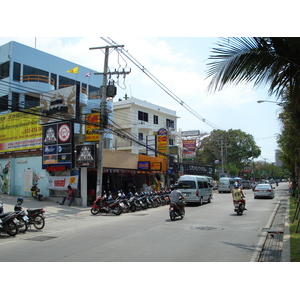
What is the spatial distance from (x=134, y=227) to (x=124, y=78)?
11.3 metres

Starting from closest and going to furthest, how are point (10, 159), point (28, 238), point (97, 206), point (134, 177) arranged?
point (28, 238), point (97, 206), point (10, 159), point (134, 177)

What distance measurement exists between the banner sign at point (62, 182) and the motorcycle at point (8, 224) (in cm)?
1032

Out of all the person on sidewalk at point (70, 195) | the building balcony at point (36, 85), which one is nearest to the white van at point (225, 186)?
the building balcony at point (36, 85)

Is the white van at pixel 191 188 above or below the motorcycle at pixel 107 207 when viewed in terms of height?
above

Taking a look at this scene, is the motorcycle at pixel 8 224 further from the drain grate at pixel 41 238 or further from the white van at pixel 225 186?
the white van at pixel 225 186

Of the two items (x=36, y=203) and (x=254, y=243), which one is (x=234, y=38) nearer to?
(x=254, y=243)

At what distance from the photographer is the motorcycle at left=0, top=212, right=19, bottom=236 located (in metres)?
10.9

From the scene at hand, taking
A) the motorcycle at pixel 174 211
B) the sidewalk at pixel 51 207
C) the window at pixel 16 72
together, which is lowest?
the sidewalk at pixel 51 207

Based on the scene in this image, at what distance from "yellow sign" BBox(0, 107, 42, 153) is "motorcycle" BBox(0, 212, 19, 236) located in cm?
1335

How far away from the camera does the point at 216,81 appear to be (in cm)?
700

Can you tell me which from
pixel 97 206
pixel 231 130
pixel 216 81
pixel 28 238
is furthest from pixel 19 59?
pixel 231 130

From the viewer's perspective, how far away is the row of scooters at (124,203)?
713 inches

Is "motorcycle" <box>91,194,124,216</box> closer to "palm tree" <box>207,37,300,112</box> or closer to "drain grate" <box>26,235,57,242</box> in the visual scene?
"drain grate" <box>26,235,57,242</box>

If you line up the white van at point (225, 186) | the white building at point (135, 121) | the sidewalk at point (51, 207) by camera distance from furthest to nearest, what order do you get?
the white building at point (135, 121) → the white van at point (225, 186) → the sidewalk at point (51, 207)
